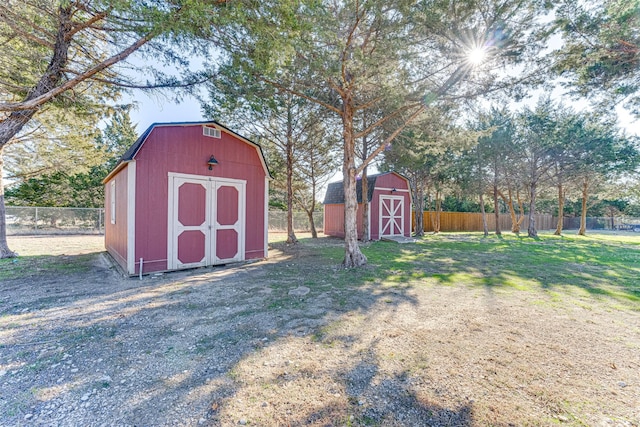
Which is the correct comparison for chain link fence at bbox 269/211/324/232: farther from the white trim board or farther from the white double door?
the white trim board

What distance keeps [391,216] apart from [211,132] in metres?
9.73

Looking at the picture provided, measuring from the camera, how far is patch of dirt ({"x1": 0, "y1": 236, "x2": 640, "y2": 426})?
5.98 ft

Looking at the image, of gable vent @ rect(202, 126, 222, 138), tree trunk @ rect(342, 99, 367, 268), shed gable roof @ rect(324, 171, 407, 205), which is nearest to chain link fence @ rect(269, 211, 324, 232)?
shed gable roof @ rect(324, 171, 407, 205)

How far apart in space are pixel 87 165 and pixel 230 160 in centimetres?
919

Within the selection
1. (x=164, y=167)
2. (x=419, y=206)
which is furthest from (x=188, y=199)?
(x=419, y=206)

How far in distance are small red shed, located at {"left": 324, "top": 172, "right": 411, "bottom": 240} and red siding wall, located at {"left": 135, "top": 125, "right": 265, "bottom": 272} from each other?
742cm

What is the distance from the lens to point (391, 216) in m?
13.7

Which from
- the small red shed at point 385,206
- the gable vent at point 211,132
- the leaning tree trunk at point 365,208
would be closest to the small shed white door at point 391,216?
the small red shed at point 385,206

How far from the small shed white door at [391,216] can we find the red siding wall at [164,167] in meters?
7.95

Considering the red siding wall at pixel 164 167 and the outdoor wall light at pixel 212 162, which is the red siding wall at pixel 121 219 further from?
the outdoor wall light at pixel 212 162

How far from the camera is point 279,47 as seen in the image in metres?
4.02

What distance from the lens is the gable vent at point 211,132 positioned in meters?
6.55

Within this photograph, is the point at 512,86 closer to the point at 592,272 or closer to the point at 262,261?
the point at 592,272

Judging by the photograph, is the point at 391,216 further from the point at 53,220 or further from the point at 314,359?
the point at 53,220
